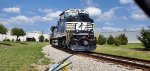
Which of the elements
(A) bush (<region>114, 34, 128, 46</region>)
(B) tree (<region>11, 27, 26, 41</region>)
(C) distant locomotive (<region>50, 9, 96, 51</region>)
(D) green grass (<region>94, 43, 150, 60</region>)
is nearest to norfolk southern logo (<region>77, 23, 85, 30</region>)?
(C) distant locomotive (<region>50, 9, 96, 51</region>)

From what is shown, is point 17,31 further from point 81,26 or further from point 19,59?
point 19,59

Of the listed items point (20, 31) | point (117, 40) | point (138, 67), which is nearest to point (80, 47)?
point (138, 67)

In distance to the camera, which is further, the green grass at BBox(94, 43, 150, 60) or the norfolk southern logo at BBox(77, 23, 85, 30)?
the norfolk southern logo at BBox(77, 23, 85, 30)

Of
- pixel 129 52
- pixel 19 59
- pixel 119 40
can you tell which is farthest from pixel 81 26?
pixel 119 40

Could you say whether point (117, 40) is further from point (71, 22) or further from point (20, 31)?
point (20, 31)

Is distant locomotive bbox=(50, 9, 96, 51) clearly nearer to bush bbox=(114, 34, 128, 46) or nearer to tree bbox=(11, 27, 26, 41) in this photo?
bush bbox=(114, 34, 128, 46)

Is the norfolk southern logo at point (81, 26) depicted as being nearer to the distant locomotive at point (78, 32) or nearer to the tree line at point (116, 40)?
the distant locomotive at point (78, 32)

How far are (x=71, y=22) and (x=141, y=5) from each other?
102 feet

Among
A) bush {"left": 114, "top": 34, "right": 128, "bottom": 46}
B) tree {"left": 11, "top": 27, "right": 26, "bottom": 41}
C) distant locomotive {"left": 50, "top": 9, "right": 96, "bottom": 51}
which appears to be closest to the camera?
distant locomotive {"left": 50, "top": 9, "right": 96, "bottom": 51}

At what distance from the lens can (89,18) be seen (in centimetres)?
3334

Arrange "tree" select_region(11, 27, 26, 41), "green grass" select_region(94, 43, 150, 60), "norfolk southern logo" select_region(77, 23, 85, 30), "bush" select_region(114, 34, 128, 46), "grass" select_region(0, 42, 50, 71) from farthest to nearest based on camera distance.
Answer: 1. "tree" select_region(11, 27, 26, 41)
2. "bush" select_region(114, 34, 128, 46)
3. "norfolk southern logo" select_region(77, 23, 85, 30)
4. "green grass" select_region(94, 43, 150, 60)
5. "grass" select_region(0, 42, 50, 71)

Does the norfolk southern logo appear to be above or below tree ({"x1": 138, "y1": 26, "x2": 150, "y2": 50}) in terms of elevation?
above

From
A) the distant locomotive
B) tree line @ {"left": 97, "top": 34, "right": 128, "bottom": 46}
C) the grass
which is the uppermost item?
the distant locomotive

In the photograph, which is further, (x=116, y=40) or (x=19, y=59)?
(x=116, y=40)
